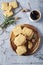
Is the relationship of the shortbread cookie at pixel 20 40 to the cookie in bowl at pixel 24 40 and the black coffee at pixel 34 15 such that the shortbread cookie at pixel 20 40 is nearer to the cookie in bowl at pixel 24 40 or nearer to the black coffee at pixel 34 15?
the cookie in bowl at pixel 24 40

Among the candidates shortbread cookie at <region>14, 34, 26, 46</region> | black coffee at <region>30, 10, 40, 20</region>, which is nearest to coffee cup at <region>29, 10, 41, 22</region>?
black coffee at <region>30, 10, 40, 20</region>

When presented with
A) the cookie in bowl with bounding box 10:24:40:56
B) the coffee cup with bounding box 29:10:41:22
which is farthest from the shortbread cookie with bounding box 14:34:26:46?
the coffee cup with bounding box 29:10:41:22

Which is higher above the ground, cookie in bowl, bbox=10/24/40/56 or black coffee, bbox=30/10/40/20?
black coffee, bbox=30/10/40/20

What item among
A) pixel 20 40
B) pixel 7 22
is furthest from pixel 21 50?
pixel 7 22

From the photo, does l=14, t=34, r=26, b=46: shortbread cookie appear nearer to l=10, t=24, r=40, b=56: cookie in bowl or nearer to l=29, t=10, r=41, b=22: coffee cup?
l=10, t=24, r=40, b=56: cookie in bowl

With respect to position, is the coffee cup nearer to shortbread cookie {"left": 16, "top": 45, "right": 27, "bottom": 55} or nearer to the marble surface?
the marble surface

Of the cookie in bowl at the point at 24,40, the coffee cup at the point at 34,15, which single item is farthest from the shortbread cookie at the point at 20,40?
the coffee cup at the point at 34,15

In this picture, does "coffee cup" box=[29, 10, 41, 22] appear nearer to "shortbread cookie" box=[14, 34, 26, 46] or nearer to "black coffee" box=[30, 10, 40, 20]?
"black coffee" box=[30, 10, 40, 20]

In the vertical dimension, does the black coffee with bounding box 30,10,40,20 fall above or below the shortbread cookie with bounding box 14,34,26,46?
above

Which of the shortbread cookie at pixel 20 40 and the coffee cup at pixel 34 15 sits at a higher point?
the coffee cup at pixel 34 15
